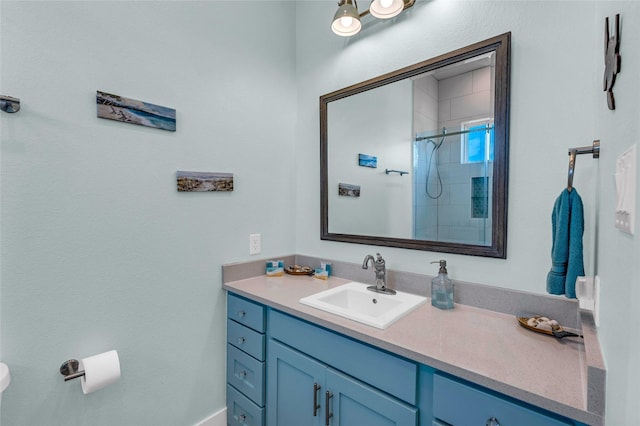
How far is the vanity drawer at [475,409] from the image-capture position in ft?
2.52

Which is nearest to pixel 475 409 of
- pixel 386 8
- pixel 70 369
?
pixel 70 369

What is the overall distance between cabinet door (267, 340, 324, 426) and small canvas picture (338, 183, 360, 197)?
94cm

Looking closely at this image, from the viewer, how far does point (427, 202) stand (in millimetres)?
1514

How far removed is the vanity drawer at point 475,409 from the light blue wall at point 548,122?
0.60 ft

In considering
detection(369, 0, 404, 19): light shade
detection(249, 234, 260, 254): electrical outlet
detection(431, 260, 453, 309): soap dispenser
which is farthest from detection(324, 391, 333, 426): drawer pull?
detection(369, 0, 404, 19): light shade

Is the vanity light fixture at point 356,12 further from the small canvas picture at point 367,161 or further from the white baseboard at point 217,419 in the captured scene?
the white baseboard at point 217,419

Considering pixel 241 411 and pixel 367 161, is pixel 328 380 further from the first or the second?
pixel 367 161

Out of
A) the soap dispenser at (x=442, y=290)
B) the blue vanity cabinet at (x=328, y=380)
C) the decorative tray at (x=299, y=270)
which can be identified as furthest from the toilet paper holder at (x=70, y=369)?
the soap dispenser at (x=442, y=290)

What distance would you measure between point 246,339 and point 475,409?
110cm

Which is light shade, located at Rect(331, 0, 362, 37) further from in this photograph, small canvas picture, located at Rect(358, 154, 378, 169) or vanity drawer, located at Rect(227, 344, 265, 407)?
vanity drawer, located at Rect(227, 344, 265, 407)

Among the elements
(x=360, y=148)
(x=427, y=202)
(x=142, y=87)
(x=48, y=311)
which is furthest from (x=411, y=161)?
(x=48, y=311)

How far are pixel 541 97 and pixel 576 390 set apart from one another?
3.32 ft

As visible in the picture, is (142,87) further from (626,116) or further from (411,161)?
(626,116)

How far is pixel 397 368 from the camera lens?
1013 millimetres
